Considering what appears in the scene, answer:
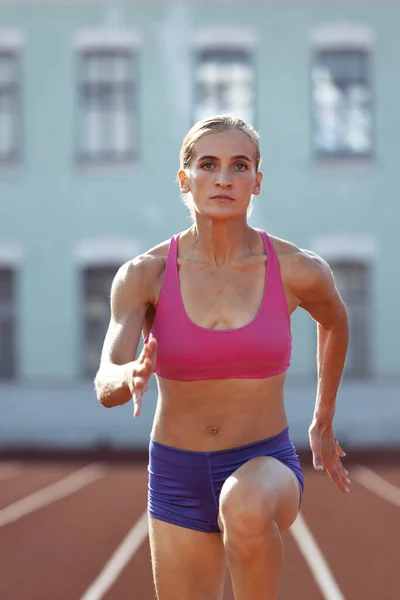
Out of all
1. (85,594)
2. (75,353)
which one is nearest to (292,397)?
(75,353)

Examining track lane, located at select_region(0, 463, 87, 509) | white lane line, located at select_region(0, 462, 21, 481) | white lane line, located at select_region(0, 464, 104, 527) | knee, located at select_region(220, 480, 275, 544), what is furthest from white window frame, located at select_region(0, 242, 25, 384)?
knee, located at select_region(220, 480, 275, 544)

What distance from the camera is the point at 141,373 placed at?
291cm

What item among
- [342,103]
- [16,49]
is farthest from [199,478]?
[16,49]

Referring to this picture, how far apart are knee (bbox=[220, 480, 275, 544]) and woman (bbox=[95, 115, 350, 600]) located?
2 centimetres

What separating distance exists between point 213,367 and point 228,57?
50.0 feet

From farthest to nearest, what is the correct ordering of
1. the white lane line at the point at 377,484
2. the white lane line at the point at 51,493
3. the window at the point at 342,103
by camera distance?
the window at the point at 342,103
the white lane line at the point at 377,484
the white lane line at the point at 51,493

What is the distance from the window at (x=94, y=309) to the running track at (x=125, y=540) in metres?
3.79

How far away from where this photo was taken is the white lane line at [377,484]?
12.2 m

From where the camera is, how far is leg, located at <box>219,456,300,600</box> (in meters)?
3.09

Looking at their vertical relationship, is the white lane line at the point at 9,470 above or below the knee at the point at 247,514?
below

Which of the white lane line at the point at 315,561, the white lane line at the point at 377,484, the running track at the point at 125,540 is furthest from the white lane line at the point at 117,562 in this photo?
the white lane line at the point at 377,484

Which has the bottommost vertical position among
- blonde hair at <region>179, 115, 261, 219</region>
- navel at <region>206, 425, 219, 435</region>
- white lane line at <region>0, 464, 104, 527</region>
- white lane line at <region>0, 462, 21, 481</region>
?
white lane line at <region>0, 462, 21, 481</region>

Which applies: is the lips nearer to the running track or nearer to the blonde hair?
the blonde hair

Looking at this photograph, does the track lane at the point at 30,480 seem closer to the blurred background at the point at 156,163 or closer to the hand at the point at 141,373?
the blurred background at the point at 156,163
